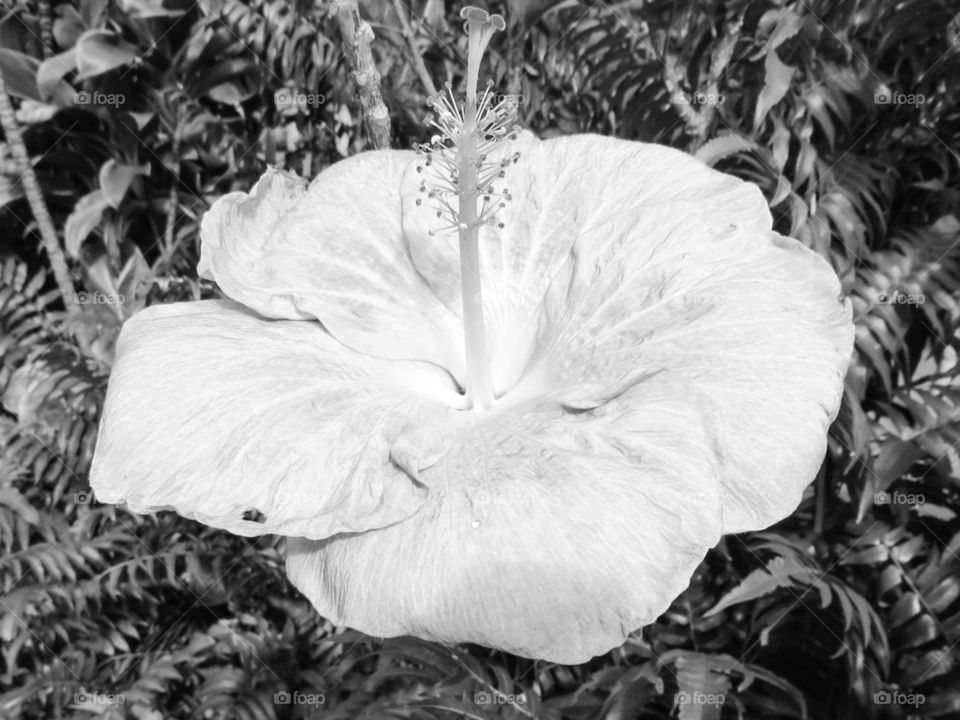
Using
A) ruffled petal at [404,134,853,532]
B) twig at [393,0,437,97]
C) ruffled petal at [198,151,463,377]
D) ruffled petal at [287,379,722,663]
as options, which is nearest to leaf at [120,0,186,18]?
Answer: twig at [393,0,437,97]

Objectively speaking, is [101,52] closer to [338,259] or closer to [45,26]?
[45,26]

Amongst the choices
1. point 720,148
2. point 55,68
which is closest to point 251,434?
point 720,148

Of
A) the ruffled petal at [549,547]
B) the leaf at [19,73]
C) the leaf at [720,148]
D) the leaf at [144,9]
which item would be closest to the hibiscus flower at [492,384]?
the ruffled petal at [549,547]

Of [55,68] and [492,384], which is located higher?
[55,68]

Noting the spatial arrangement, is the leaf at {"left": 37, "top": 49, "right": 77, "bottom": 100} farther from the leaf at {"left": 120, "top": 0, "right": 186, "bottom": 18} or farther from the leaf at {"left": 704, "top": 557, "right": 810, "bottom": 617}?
the leaf at {"left": 704, "top": 557, "right": 810, "bottom": 617}

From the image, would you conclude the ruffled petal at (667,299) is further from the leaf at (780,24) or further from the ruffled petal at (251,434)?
the leaf at (780,24)
